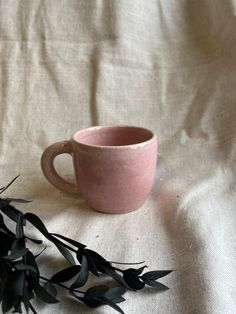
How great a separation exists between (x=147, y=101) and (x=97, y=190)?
0.21 meters

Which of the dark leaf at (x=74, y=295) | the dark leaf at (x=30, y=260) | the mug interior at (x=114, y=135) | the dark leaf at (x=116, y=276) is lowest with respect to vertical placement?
the dark leaf at (x=74, y=295)

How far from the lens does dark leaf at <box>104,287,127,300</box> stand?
278mm

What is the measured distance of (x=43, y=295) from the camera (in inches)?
10.7

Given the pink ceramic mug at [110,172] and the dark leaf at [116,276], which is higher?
the pink ceramic mug at [110,172]

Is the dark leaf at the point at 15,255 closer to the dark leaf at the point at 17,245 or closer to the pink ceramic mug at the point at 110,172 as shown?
the dark leaf at the point at 17,245

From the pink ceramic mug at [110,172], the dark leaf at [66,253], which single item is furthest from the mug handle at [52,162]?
the dark leaf at [66,253]

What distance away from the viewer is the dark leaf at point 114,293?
0.28 m

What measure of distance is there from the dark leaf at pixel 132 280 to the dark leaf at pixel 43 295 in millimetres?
55

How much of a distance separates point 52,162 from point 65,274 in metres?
0.15

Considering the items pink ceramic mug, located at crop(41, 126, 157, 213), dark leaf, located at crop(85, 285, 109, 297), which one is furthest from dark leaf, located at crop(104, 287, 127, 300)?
pink ceramic mug, located at crop(41, 126, 157, 213)

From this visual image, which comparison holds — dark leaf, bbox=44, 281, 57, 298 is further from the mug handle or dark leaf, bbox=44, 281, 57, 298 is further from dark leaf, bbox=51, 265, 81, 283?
the mug handle

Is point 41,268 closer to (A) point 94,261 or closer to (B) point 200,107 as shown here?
(A) point 94,261

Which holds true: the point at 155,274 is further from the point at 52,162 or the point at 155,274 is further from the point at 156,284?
the point at 52,162

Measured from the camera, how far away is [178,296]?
289mm
